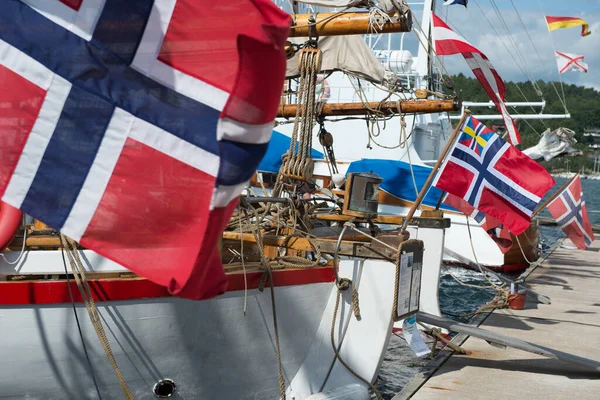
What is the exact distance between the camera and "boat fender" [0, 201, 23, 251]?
5582 millimetres

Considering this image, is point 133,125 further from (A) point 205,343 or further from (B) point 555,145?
(B) point 555,145

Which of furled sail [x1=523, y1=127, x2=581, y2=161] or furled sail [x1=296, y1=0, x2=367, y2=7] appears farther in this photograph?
furled sail [x1=523, y1=127, x2=581, y2=161]

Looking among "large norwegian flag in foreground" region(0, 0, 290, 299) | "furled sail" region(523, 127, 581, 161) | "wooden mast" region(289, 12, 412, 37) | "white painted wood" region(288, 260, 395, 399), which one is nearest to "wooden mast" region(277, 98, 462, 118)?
"wooden mast" region(289, 12, 412, 37)

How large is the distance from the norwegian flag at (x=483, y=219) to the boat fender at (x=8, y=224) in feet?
22.0

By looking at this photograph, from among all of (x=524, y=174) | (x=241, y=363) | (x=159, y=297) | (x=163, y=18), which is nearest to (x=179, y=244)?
(x=163, y=18)

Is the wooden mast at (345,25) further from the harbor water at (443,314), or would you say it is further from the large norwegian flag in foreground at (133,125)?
the large norwegian flag in foreground at (133,125)

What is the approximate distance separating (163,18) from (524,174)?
7.67 m

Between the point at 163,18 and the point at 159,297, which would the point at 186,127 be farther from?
the point at 159,297

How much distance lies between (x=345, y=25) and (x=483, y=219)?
4.73 metres

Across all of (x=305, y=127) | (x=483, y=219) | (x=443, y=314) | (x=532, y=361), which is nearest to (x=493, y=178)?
(x=483, y=219)

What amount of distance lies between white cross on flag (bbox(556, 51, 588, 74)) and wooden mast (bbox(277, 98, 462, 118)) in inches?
557

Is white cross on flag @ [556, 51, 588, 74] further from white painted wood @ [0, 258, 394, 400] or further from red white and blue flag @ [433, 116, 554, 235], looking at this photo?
white painted wood @ [0, 258, 394, 400]

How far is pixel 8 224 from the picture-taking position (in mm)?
5617

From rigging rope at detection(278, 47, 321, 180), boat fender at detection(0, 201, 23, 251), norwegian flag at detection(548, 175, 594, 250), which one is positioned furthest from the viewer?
norwegian flag at detection(548, 175, 594, 250)
